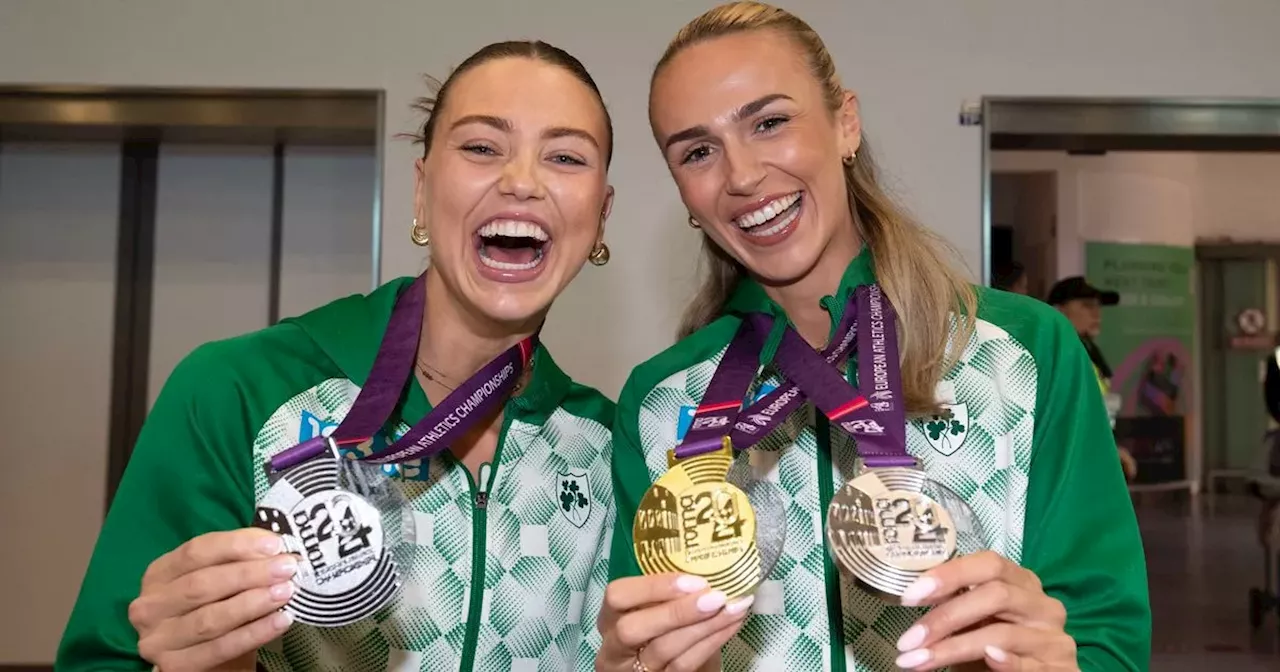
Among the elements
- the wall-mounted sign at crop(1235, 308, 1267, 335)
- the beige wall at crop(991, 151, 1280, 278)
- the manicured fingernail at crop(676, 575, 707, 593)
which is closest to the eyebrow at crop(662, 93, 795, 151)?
the manicured fingernail at crop(676, 575, 707, 593)

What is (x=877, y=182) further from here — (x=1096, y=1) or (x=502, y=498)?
(x=1096, y=1)

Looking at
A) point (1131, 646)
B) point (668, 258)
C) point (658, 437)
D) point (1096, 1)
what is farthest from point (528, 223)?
point (1096, 1)

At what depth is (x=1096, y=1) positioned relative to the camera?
3.56 m

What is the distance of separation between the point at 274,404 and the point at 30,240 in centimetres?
343

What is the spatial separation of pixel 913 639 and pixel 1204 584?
5.69m

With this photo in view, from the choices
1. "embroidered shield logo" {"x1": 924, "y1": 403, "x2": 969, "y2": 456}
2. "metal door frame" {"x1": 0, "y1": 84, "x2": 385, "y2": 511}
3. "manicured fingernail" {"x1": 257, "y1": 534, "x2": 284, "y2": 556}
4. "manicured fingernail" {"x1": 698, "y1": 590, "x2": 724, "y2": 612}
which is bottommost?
"manicured fingernail" {"x1": 698, "y1": 590, "x2": 724, "y2": 612}

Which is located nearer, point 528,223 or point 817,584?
point 817,584

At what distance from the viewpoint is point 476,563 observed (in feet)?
5.02

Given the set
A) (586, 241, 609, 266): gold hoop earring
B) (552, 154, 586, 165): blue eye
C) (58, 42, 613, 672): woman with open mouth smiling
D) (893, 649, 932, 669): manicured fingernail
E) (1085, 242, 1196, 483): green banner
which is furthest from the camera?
(1085, 242, 1196, 483): green banner

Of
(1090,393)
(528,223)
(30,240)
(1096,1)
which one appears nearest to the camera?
(1090,393)

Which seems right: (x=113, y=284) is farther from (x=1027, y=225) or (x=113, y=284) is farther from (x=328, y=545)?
(x=1027, y=225)

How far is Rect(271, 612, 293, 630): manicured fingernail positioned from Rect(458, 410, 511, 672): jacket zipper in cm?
43

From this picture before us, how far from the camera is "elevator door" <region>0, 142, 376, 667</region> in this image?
13.4ft

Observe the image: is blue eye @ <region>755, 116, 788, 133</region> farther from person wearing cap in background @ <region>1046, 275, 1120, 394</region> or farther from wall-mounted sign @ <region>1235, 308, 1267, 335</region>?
wall-mounted sign @ <region>1235, 308, 1267, 335</region>
